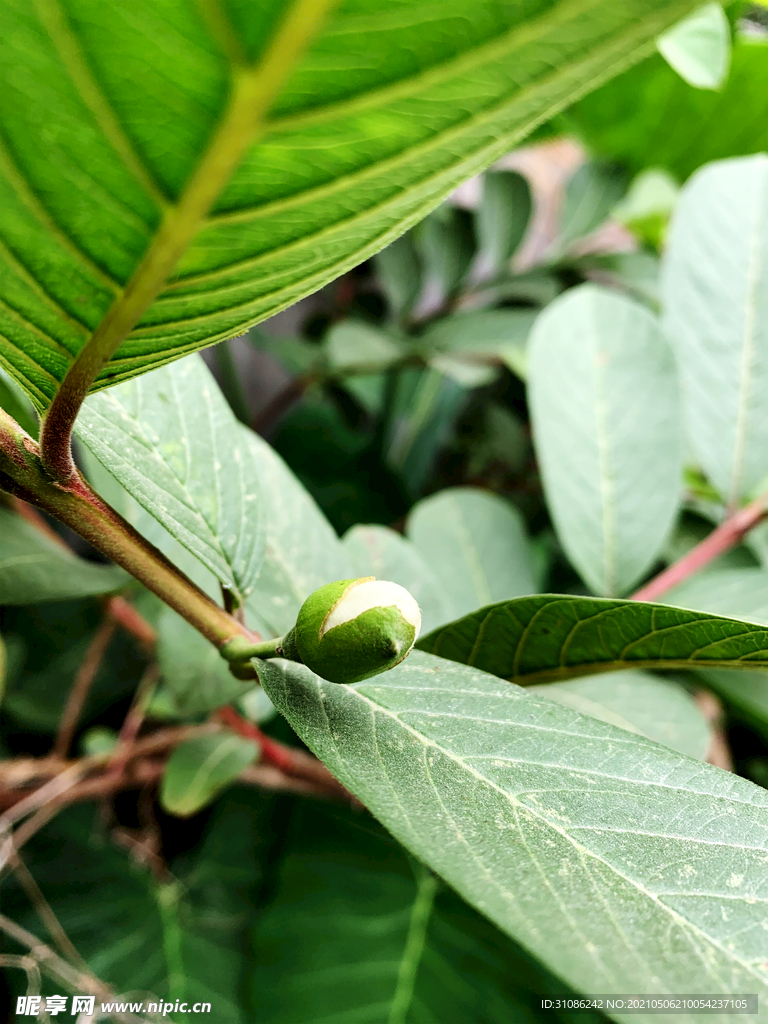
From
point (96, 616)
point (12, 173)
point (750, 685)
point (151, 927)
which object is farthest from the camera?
point (96, 616)

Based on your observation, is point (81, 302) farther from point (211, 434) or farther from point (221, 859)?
point (221, 859)

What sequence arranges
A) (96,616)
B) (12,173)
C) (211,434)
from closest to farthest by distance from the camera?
(12,173)
(211,434)
(96,616)

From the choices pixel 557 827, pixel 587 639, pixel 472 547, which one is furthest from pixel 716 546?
pixel 557 827

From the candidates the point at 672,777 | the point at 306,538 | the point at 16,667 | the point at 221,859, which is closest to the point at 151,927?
the point at 221,859

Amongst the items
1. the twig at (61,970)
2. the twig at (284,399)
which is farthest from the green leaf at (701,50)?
the twig at (61,970)

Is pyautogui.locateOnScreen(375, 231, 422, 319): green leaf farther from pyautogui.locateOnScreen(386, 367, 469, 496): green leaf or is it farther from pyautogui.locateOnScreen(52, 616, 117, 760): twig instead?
pyautogui.locateOnScreen(52, 616, 117, 760): twig

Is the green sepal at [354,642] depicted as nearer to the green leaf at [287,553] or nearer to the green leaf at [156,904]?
the green leaf at [287,553]
